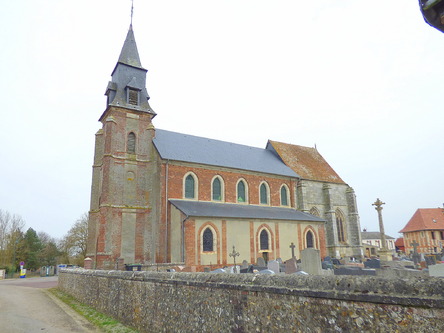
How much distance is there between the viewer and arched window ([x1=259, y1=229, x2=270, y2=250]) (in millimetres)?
25711

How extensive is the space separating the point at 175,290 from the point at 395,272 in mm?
8265

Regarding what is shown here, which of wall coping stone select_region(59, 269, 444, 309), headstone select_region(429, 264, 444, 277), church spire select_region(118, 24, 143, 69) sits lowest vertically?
headstone select_region(429, 264, 444, 277)

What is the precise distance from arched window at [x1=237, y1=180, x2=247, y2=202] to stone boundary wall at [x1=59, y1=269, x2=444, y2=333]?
2059 cm

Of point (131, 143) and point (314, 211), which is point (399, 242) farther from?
point (131, 143)

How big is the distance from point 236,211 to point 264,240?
3.38 m

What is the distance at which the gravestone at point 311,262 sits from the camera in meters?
12.4

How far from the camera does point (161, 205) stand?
78.7 ft

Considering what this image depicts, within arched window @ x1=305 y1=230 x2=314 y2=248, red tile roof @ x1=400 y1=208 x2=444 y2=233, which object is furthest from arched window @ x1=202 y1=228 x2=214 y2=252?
red tile roof @ x1=400 y1=208 x2=444 y2=233

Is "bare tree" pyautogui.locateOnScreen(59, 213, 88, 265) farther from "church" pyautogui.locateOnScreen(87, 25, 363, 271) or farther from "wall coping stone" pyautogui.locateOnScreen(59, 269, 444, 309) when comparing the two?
"wall coping stone" pyautogui.locateOnScreen(59, 269, 444, 309)

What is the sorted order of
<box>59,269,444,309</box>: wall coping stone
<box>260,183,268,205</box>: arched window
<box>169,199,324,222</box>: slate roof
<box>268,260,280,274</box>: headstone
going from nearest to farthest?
<box>59,269,444,309</box>: wall coping stone
<box>268,260,280,274</box>: headstone
<box>169,199,324,222</box>: slate roof
<box>260,183,268,205</box>: arched window

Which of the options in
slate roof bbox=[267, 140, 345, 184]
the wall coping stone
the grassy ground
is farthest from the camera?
slate roof bbox=[267, 140, 345, 184]

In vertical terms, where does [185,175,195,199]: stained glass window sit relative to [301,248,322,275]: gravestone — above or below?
above

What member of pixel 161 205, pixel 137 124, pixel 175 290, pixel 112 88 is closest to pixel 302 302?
pixel 175 290

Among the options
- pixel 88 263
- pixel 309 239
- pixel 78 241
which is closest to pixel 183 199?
pixel 88 263
